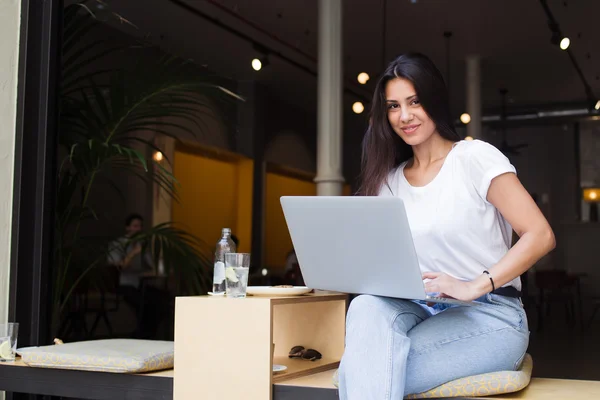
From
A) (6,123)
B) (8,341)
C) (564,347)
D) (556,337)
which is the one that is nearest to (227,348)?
(8,341)

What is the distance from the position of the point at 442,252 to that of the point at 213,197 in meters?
8.79

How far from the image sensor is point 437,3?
7.30 metres

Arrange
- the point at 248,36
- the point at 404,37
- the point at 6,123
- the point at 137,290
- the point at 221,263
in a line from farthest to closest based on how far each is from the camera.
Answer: the point at 404,37, the point at 248,36, the point at 137,290, the point at 6,123, the point at 221,263

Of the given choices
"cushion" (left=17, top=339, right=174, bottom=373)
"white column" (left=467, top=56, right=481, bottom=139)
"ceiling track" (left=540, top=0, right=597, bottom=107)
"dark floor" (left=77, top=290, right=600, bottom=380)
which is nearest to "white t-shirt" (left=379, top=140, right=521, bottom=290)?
"cushion" (left=17, top=339, right=174, bottom=373)

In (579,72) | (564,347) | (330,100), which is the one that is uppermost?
(579,72)

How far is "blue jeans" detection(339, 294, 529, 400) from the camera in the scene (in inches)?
66.8

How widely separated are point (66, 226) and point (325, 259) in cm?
190

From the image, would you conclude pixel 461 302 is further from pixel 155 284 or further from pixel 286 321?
pixel 155 284

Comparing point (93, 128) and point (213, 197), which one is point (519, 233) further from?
point (213, 197)

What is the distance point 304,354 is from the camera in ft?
8.36

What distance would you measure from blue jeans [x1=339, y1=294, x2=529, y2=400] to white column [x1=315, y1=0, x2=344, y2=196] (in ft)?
14.5

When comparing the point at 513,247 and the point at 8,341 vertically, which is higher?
the point at 513,247

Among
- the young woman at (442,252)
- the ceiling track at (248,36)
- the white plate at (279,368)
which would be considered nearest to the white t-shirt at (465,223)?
the young woman at (442,252)

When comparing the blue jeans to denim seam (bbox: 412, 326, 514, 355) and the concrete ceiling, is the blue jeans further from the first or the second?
the concrete ceiling
